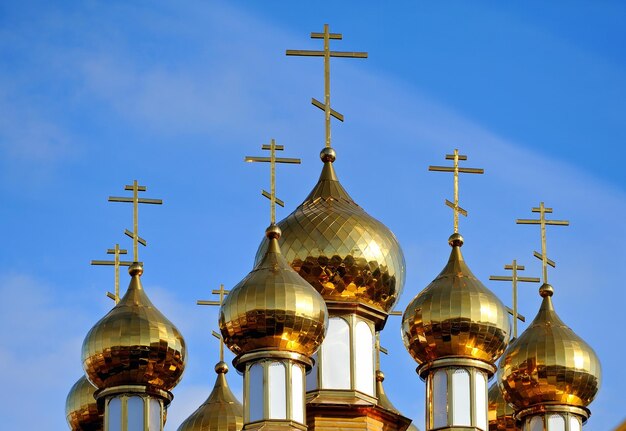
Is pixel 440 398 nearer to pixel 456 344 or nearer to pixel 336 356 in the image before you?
pixel 456 344

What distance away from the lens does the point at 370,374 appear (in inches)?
1523

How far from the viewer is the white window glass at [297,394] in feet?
120

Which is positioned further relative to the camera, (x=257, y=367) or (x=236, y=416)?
→ (x=236, y=416)

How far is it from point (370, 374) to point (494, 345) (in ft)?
5.78

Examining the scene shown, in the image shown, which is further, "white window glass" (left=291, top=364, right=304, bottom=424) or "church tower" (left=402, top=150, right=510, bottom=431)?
"church tower" (left=402, top=150, right=510, bottom=431)

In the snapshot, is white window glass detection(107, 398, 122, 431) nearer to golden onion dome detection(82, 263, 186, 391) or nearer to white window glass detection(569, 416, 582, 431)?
golden onion dome detection(82, 263, 186, 391)

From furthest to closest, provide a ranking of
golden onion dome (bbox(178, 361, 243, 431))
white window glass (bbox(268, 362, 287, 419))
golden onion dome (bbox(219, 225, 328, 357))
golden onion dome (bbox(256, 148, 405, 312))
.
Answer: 1. golden onion dome (bbox(178, 361, 243, 431))
2. golden onion dome (bbox(256, 148, 405, 312))
3. golden onion dome (bbox(219, 225, 328, 357))
4. white window glass (bbox(268, 362, 287, 419))

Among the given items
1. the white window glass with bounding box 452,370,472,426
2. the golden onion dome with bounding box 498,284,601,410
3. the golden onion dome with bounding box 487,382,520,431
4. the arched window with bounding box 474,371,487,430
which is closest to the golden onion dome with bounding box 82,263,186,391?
the white window glass with bounding box 452,370,472,426

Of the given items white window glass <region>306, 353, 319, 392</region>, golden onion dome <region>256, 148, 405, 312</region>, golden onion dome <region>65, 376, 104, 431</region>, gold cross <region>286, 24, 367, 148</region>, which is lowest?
white window glass <region>306, 353, 319, 392</region>

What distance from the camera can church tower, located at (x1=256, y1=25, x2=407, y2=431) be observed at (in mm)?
38406

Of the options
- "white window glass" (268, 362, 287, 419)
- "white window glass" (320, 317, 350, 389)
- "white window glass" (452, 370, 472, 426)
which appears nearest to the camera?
"white window glass" (268, 362, 287, 419)

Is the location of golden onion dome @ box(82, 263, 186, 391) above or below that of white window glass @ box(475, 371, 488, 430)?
above

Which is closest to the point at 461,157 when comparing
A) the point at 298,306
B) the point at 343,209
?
the point at 343,209

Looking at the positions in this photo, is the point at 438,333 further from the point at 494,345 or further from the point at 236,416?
the point at 236,416
